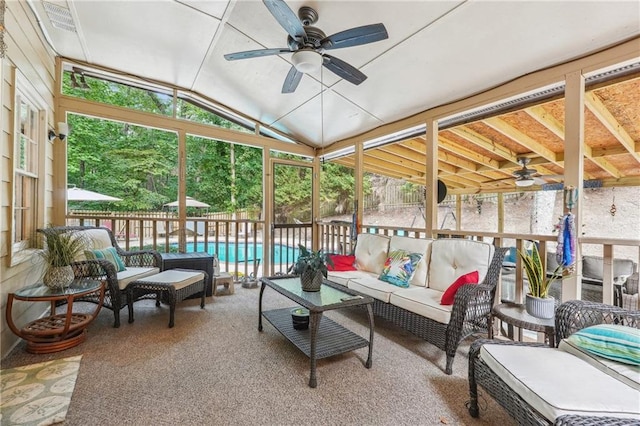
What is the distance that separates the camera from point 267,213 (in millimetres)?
5359

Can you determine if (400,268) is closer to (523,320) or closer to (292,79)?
(523,320)

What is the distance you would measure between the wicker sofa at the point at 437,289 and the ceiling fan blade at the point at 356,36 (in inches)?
83.1

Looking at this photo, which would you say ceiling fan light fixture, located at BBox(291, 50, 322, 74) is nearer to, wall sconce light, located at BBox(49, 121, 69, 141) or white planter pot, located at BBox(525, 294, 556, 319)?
white planter pot, located at BBox(525, 294, 556, 319)

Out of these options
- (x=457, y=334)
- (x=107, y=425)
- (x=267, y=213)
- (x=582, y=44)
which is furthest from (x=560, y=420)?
(x=267, y=213)

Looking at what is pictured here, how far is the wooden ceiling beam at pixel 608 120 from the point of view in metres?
2.98

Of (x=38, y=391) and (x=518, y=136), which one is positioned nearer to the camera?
(x=38, y=391)

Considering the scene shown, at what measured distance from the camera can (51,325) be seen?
2529 millimetres

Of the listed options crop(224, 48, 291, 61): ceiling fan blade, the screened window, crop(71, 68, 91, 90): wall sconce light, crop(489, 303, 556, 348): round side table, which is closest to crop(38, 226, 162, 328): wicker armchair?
the screened window

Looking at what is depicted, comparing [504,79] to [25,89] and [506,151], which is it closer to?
[506,151]

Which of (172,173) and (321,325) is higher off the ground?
(172,173)

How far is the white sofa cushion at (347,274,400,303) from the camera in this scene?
2.88 meters

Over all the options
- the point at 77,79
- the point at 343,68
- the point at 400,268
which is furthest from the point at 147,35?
the point at 400,268

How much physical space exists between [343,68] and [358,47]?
62 centimetres

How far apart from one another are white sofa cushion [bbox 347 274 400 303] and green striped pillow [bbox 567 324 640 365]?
58.1 inches
